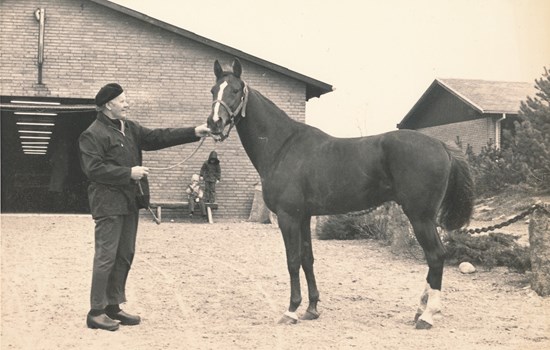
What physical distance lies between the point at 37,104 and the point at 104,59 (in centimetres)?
219

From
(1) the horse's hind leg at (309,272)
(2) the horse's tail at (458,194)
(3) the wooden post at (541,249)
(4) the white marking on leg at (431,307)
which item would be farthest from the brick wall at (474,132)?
(4) the white marking on leg at (431,307)

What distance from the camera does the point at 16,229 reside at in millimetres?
13195

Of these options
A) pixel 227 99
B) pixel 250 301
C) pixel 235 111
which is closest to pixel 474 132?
pixel 250 301

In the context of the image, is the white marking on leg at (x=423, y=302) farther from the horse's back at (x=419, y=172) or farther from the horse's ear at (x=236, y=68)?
the horse's ear at (x=236, y=68)

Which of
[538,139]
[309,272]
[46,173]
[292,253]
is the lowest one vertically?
[46,173]

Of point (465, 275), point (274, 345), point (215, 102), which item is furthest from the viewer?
point (465, 275)

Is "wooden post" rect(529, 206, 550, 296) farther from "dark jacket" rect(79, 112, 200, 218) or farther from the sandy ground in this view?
"dark jacket" rect(79, 112, 200, 218)

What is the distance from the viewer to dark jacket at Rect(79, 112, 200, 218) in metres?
5.33

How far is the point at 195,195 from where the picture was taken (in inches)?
639

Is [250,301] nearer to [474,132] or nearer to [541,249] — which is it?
[541,249]

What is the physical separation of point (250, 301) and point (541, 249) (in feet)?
10.8

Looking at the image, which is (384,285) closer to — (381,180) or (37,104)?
(381,180)

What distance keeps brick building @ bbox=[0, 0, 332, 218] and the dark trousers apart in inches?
414

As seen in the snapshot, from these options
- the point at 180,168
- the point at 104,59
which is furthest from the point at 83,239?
the point at 104,59
